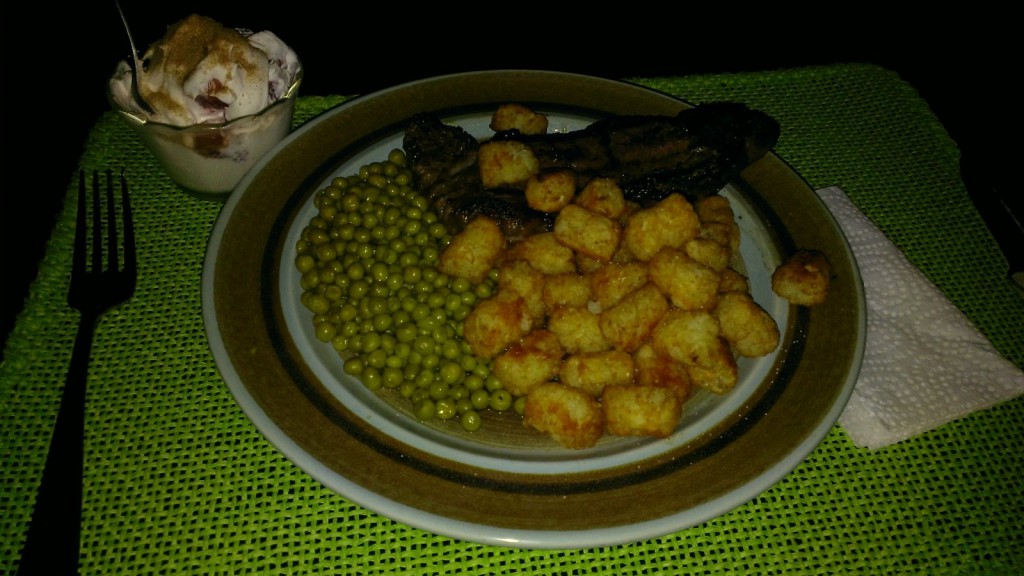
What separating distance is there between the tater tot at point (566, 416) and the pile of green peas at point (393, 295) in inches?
6.8

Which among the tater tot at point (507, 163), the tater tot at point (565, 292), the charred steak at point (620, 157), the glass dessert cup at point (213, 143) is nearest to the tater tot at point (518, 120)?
the charred steak at point (620, 157)

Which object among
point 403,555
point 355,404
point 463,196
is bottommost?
point 403,555

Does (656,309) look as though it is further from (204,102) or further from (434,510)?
(204,102)

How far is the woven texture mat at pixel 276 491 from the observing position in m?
1.93

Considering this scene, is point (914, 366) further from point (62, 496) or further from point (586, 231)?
point (62, 496)

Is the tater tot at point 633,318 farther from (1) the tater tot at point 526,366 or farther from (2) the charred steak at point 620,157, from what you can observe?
(2) the charred steak at point 620,157

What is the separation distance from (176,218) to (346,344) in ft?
3.17

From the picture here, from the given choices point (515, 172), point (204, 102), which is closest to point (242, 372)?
point (204, 102)

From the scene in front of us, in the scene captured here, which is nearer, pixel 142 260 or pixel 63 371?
pixel 63 371

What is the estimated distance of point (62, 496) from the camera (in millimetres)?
1860

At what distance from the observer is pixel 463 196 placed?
2.90m

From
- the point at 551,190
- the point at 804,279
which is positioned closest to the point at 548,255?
the point at 551,190

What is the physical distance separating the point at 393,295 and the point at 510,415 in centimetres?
74

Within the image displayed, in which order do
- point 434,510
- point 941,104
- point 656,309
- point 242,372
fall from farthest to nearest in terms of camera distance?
1. point 941,104
2. point 656,309
3. point 242,372
4. point 434,510
